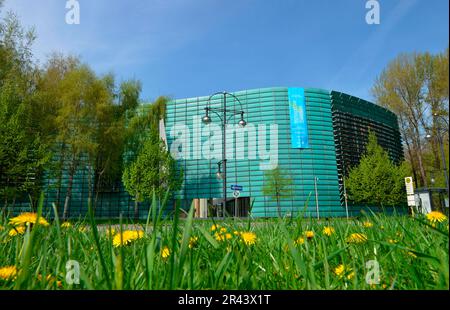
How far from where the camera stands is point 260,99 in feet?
148

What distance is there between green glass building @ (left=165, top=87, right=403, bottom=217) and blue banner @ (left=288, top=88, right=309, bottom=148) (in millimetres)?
144

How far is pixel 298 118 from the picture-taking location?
45.1m

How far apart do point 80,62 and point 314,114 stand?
32911 mm

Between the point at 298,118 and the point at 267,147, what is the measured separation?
23.0 ft

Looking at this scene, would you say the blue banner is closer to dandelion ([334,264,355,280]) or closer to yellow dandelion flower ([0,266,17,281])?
dandelion ([334,264,355,280])

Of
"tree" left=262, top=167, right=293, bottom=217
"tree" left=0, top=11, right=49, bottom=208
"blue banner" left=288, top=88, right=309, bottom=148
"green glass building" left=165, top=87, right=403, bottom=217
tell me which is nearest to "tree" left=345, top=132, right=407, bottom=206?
"tree" left=262, top=167, right=293, bottom=217

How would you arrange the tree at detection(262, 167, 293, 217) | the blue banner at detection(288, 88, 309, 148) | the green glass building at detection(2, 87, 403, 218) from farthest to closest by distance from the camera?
1. the blue banner at detection(288, 88, 309, 148)
2. the green glass building at detection(2, 87, 403, 218)
3. the tree at detection(262, 167, 293, 217)

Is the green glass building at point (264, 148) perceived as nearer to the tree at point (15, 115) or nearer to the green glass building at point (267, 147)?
the green glass building at point (267, 147)

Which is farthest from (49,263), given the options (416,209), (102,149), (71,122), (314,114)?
(314,114)

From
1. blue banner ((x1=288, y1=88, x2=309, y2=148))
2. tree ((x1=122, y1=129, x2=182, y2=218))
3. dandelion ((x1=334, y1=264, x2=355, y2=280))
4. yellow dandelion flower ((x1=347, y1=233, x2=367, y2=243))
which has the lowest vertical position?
dandelion ((x1=334, y1=264, x2=355, y2=280))

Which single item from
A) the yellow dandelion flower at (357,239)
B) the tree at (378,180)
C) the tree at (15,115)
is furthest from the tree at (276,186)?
the yellow dandelion flower at (357,239)

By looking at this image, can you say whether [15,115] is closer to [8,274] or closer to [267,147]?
[8,274]

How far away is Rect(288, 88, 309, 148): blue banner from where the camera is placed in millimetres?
43438

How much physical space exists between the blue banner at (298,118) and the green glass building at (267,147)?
0.14m
